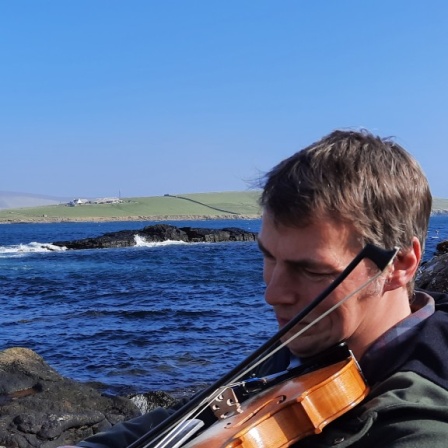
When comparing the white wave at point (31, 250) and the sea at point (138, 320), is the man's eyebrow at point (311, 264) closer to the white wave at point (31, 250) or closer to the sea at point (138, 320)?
the sea at point (138, 320)

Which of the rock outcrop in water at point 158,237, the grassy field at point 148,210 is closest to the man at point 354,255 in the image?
the rock outcrop in water at point 158,237

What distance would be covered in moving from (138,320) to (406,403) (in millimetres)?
17445

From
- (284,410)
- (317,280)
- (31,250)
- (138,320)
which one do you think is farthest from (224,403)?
(31,250)

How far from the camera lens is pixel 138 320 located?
749 inches

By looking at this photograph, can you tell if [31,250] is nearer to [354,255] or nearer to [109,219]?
[354,255]

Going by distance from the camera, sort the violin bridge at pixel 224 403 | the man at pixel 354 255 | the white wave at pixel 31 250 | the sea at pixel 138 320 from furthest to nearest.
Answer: the white wave at pixel 31 250
the sea at pixel 138 320
the violin bridge at pixel 224 403
the man at pixel 354 255

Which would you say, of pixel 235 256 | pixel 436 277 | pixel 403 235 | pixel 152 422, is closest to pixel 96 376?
pixel 436 277

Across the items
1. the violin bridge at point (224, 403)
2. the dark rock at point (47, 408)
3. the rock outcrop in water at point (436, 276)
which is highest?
the violin bridge at point (224, 403)

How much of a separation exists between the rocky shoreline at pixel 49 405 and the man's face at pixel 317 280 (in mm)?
6065

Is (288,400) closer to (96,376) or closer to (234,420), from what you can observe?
(234,420)

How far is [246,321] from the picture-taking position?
60.4ft

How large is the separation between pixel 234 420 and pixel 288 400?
18 cm

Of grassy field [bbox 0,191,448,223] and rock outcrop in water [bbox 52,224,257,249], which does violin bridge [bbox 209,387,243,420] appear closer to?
rock outcrop in water [bbox 52,224,257,249]

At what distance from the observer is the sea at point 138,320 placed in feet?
42.0
